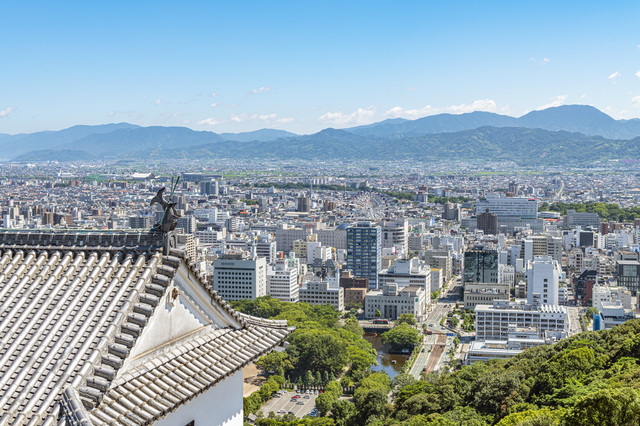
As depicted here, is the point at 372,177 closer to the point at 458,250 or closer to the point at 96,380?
the point at 458,250

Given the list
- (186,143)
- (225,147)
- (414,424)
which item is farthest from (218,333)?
(186,143)

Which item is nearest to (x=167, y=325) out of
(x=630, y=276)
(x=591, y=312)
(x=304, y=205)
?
(x=591, y=312)

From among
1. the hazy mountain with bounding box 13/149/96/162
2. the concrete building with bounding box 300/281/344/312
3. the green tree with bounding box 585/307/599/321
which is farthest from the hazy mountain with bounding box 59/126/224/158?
the green tree with bounding box 585/307/599/321

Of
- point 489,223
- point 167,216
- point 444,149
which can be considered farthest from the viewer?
point 444,149

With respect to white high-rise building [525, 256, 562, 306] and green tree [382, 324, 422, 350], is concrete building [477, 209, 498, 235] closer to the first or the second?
white high-rise building [525, 256, 562, 306]

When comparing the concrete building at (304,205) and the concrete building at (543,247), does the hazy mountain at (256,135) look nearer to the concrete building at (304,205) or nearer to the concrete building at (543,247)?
the concrete building at (304,205)

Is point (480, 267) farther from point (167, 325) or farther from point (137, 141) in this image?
point (137, 141)
